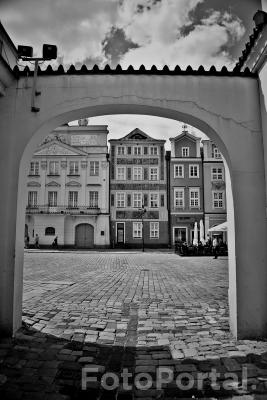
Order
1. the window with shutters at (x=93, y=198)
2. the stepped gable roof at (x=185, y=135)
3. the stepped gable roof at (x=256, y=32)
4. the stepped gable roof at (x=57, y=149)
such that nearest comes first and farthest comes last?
the stepped gable roof at (x=256, y=32) < the window with shutters at (x=93, y=198) < the stepped gable roof at (x=57, y=149) < the stepped gable roof at (x=185, y=135)

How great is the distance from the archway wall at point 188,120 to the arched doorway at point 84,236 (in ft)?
107

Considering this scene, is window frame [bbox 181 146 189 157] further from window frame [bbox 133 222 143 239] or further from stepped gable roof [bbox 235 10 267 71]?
stepped gable roof [bbox 235 10 267 71]

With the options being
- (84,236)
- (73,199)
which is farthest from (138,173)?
(84,236)

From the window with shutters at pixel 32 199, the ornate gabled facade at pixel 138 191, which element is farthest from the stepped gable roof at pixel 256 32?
the window with shutters at pixel 32 199

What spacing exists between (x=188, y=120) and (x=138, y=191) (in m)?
33.0

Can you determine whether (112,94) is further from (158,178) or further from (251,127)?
(158,178)

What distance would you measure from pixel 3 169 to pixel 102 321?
3.03 metres

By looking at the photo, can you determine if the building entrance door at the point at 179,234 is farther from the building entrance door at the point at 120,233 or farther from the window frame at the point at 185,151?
the window frame at the point at 185,151

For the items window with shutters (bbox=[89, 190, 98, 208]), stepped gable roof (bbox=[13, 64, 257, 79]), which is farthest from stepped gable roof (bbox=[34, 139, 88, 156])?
stepped gable roof (bbox=[13, 64, 257, 79])

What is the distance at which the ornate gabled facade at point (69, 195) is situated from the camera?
1453 inches

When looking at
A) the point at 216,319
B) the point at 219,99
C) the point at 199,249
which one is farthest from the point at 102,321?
the point at 199,249

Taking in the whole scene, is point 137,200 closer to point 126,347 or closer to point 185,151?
point 185,151

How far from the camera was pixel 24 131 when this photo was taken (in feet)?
16.1

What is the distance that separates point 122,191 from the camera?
38.1m
